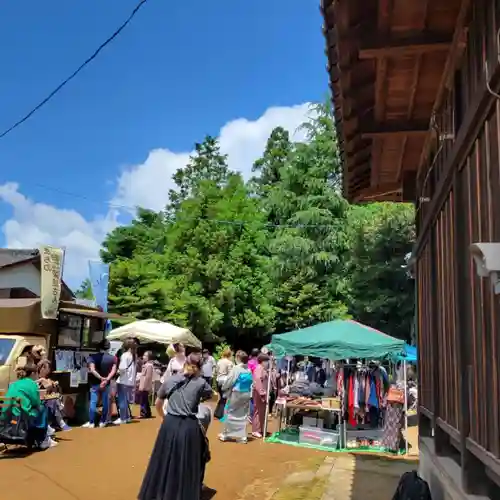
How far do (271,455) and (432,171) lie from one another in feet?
21.9

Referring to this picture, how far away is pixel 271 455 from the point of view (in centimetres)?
1086

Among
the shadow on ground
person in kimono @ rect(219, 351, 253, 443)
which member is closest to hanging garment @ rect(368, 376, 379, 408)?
the shadow on ground

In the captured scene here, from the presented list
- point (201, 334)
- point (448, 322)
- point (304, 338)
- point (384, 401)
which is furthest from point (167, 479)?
point (201, 334)

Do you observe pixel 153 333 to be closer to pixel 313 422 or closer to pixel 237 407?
pixel 237 407

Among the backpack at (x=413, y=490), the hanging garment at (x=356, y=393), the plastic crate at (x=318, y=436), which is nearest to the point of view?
the backpack at (x=413, y=490)

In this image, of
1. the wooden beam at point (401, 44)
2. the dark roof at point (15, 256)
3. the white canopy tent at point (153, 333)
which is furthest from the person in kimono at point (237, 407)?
the dark roof at point (15, 256)

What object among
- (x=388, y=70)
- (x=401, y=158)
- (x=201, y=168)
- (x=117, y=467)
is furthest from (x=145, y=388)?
(x=201, y=168)

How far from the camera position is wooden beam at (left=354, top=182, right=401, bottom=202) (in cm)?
834

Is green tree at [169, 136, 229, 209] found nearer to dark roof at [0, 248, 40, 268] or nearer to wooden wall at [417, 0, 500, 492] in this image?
dark roof at [0, 248, 40, 268]

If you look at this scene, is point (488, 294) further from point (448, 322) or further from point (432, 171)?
point (432, 171)

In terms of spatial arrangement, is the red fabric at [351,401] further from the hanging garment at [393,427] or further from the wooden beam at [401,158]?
the wooden beam at [401,158]

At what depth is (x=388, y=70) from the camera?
4.68m

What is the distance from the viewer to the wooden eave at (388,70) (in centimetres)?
395

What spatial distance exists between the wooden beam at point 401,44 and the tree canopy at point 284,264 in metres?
22.4
